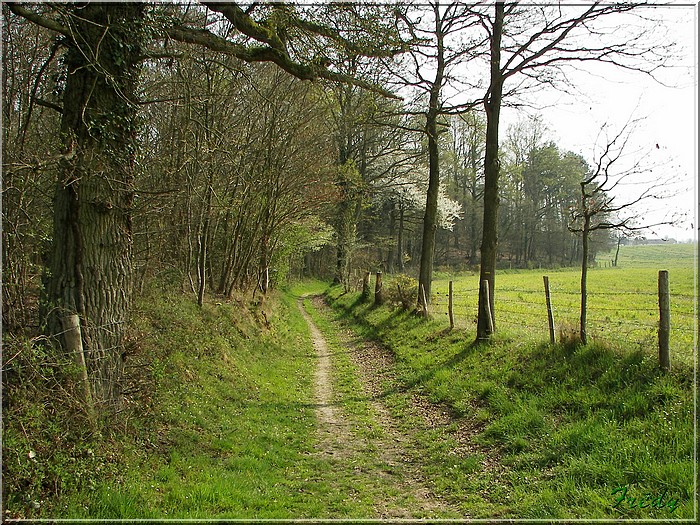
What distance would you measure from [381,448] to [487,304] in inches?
192

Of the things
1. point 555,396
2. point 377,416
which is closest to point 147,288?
point 377,416

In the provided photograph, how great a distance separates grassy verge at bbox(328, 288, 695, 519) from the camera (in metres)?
4.64

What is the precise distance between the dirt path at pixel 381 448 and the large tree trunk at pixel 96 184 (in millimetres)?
3579

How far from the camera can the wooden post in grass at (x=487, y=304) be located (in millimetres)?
10492

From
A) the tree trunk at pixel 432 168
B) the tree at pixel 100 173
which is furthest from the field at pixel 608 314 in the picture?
the tree at pixel 100 173

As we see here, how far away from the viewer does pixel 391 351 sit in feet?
43.5

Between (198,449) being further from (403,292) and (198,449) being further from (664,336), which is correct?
(403,292)

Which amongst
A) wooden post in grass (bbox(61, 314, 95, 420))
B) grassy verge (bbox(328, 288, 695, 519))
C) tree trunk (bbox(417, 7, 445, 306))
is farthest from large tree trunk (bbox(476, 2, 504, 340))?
wooden post in grass (bbox(61, 314, 95, 420))

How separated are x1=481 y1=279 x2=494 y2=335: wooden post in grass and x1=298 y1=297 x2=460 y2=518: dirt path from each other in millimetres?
2845

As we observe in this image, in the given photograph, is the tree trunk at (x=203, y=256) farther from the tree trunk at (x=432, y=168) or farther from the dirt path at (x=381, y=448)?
the tree trunk at (x=432, y=168)

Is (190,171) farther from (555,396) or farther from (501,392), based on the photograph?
(555,396)

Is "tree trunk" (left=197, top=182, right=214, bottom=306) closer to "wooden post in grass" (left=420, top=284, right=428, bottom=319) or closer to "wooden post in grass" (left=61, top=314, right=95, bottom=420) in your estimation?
"wooden post in grass" (left=420, top=284, right=428, bottom=319)

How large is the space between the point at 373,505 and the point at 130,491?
2707 millimetres

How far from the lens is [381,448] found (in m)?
7.16
